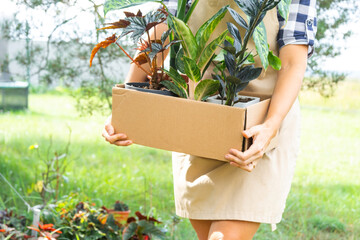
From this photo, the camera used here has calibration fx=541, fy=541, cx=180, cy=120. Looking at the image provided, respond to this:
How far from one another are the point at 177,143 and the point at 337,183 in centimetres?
310

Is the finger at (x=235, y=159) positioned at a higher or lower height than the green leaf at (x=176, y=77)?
lower

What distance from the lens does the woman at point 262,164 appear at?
5.48 ft

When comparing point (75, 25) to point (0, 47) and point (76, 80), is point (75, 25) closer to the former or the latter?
point (76, 80)

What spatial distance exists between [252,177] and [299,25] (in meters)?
0.51

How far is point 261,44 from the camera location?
58.3 inches

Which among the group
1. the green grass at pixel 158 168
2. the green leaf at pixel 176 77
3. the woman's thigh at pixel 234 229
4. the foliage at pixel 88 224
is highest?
Result: the green leaf at pixel 176 77

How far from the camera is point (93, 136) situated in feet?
18.2

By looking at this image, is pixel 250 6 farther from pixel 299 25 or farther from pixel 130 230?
pixel 130 230

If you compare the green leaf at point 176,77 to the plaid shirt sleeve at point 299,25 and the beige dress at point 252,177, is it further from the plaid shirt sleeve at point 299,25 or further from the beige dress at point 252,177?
the plaid shirt sleeve at point 299,25

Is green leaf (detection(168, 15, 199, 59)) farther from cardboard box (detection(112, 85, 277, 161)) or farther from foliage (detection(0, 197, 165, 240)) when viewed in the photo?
foliage (detection(0, 197, 165, 240))

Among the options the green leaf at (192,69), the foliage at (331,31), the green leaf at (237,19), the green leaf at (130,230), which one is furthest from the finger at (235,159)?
the foliage at (331,31)

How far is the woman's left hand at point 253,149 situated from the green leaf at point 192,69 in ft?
0.74

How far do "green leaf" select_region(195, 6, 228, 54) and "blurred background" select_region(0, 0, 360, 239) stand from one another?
4.94 ft

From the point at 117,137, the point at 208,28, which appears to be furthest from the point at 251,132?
the point at 117,137
